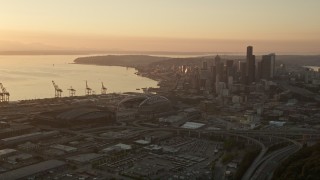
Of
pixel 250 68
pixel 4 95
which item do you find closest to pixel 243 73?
pixel 250 68

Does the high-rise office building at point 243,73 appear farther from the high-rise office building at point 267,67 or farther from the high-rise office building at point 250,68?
the high-rise office building at point 267,67

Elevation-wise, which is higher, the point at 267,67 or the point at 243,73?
the point at 267,67

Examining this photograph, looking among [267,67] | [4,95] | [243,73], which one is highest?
[267,67]

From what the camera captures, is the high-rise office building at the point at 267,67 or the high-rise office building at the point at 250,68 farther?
the high-rise office building at the point at 267,67

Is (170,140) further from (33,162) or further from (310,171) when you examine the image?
(310,171)


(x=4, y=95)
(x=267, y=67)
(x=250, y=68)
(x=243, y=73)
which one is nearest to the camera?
(x=4, y=95)

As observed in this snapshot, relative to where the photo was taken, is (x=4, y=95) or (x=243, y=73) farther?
(x=243, y=73)

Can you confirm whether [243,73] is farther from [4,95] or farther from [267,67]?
[4,95]

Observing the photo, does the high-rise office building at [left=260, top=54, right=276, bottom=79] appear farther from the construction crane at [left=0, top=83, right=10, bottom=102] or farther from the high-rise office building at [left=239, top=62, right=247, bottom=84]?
the construction crane at [left=0, top=83, right=10, bottom=102]

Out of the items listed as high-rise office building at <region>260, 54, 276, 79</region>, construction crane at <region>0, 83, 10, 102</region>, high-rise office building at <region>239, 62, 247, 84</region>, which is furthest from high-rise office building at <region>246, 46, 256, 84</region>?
construction crane at <region>0, 83, 10, 102</region>

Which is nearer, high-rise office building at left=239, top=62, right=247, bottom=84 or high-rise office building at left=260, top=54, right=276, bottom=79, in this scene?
high-rise office building at left=239, top=62, right=247, bottom=84

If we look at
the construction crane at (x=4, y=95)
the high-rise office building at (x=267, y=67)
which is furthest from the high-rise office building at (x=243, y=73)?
the construction crane at (x=4, y=95)

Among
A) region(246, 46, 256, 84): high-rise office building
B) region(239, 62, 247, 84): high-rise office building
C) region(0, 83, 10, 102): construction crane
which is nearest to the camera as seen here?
region(0, 83, 10, 102): construction crane
